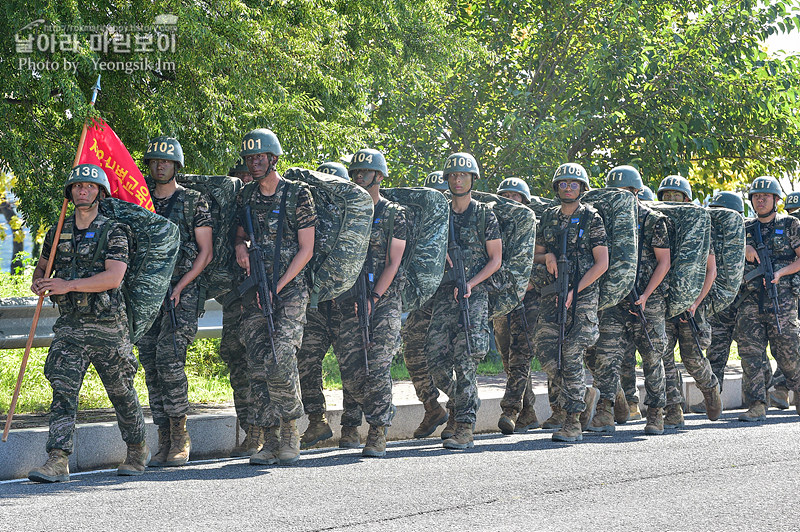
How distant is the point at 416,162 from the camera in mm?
15672

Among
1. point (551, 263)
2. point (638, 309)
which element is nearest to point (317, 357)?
point (551, 263)

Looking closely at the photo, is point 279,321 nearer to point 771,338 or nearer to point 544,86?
point 771,338

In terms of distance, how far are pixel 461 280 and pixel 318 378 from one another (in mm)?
1324

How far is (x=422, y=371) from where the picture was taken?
888 cm

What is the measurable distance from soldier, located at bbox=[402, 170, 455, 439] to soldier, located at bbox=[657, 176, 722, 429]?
2.17 metres

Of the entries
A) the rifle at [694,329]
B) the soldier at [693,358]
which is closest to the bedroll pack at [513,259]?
the soldier at [693,358]

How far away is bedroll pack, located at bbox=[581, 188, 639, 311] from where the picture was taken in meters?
8.93

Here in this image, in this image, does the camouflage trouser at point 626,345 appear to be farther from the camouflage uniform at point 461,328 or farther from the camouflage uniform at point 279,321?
the camouflage uniform at point 279,321

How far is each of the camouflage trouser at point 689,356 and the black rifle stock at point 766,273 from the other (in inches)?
33.2

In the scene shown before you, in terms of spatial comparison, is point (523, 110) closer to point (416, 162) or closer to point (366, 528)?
point (416, 162)

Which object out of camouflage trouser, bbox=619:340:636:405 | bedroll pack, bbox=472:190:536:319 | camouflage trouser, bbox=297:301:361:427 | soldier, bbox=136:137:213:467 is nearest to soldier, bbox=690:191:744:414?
camouflage trouser, bbox=619:340:636:405

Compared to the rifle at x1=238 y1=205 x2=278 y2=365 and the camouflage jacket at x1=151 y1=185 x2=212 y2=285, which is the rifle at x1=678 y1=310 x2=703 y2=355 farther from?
the camouflage jacket at x1=151 y1=185 x2=212 y2=285

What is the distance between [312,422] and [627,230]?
2965mm

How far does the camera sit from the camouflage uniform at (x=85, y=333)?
6.42 metres
